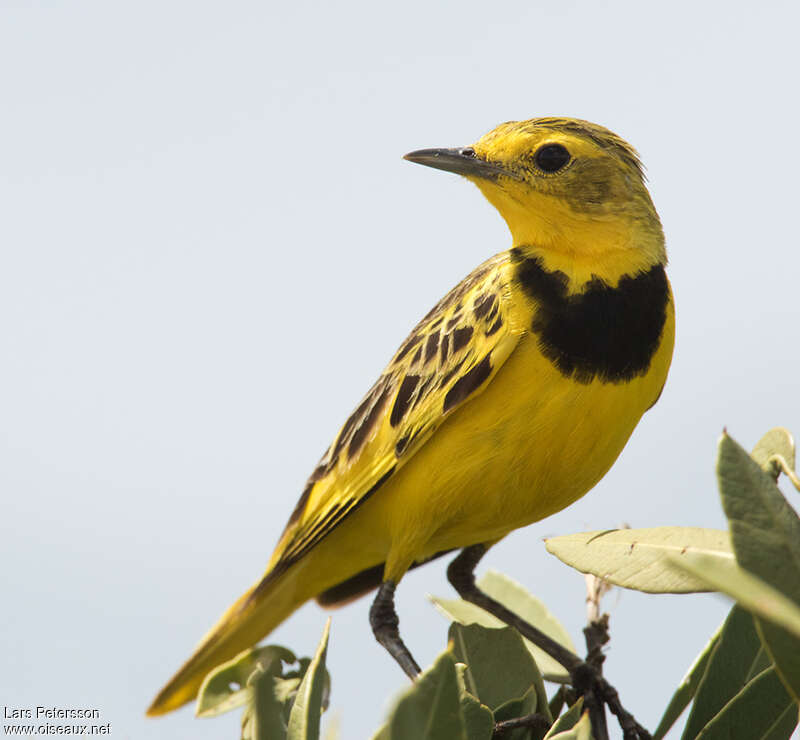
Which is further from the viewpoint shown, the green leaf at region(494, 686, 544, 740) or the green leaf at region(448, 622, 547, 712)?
the green leaf at region(448, 622, 547, 712)

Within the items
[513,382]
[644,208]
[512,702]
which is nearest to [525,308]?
[513,382]

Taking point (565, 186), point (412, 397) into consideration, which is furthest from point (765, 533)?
point (565, 186)

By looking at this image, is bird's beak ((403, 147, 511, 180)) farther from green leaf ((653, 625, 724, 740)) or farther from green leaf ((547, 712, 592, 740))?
green leaf ((547, 712, 592, 740))

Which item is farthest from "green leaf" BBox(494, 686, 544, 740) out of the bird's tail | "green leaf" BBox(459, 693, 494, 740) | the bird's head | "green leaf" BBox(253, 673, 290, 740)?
the bird's tail

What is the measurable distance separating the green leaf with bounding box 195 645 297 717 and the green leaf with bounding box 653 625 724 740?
1.24 m

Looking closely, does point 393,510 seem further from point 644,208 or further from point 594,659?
point 644,208

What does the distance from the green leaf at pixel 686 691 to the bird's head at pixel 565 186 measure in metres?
1.93

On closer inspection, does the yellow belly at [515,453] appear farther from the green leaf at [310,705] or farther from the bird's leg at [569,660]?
the green leaf at [310,705]

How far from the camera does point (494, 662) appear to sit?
306 centimetres

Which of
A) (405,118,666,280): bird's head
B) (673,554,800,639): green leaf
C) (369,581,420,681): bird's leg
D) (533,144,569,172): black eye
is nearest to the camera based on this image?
(673,554,800,639): green leaf

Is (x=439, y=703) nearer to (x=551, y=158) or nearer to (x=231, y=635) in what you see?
(x=551, y=158)

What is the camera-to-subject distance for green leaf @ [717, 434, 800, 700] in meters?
1.68

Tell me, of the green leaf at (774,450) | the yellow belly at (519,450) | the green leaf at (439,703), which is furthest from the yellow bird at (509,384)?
the green leaf at (439,703)

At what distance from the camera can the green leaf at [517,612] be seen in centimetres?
406
